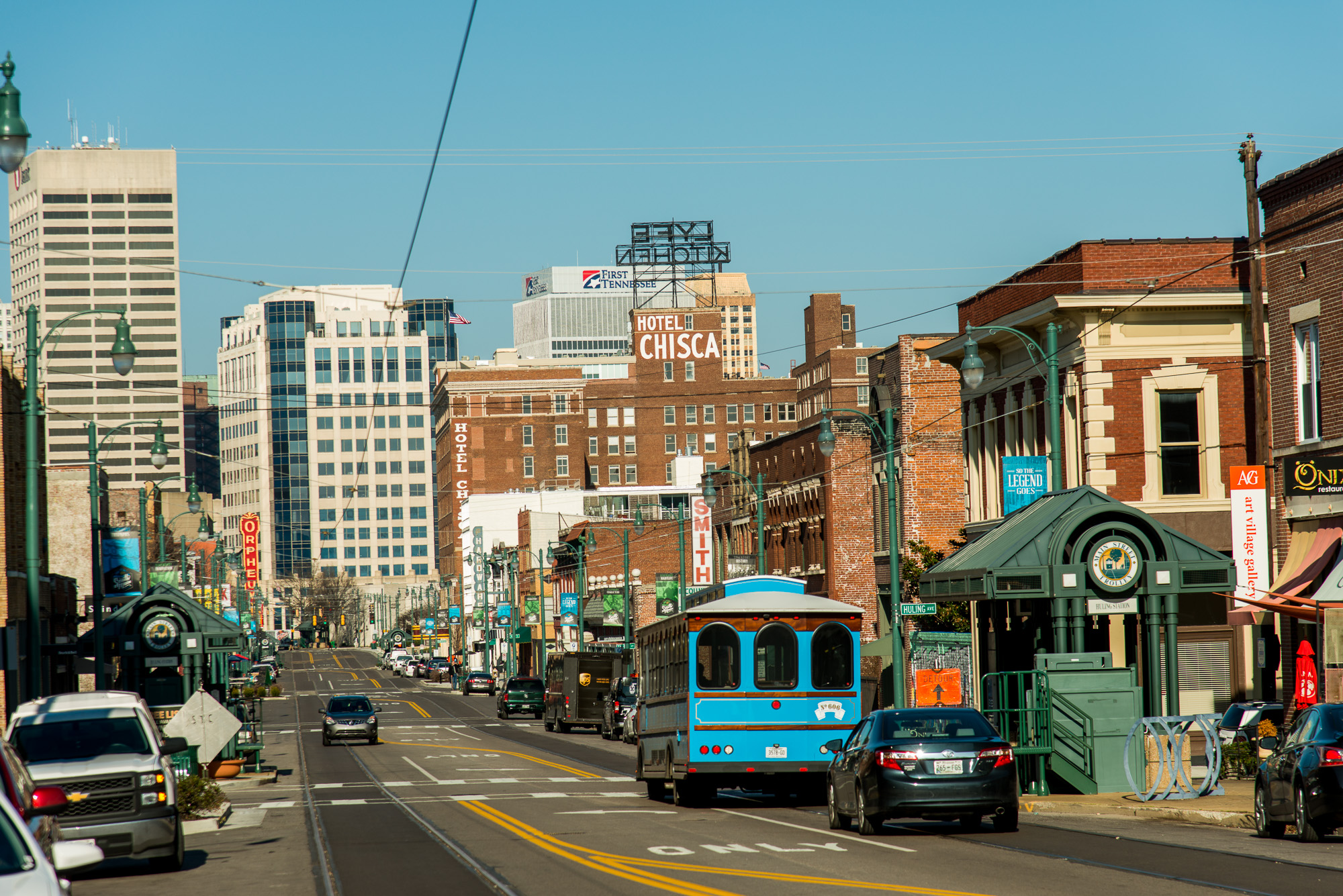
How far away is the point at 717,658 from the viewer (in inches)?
1025

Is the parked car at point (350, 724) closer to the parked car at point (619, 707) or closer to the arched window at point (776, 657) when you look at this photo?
the parked car at point (619, 707)

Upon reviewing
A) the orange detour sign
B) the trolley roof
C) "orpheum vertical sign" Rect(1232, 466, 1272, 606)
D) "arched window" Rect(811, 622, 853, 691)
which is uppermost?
"orpheum vertical sign" Rect(1232, 466, 1272, 606)

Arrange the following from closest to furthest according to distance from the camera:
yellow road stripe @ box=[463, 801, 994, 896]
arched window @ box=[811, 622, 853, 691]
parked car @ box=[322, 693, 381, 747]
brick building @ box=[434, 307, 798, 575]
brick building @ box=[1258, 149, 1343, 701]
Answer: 1. yellow road stripe @ box=[463, 801, 994, 896]
2. arched window @ box=[811, 622, 853, 691]
3. brick building @ box=[1258, 149, 1343, 701]
4. parked car @ box=[322, 693, 381, 747]
5. brick building @ box=[434, 307, 798, 575]

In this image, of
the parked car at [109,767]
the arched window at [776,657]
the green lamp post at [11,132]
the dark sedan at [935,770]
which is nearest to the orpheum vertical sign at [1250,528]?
the arched window at [776,657]

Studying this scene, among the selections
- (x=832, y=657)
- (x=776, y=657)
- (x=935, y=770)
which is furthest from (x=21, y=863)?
(x=832, y=657)

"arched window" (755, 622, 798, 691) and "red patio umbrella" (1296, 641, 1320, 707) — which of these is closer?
"arched window" (755, 622, 798, 691)

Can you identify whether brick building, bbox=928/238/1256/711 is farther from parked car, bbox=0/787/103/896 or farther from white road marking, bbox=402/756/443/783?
parked car, bbox=0/787/103/896

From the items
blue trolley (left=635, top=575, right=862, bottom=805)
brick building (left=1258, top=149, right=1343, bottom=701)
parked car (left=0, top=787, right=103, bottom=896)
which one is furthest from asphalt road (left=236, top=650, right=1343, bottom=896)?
brick building (left=1258, top=149, right=1343, bottom=701)

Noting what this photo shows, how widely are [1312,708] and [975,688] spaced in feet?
78.6

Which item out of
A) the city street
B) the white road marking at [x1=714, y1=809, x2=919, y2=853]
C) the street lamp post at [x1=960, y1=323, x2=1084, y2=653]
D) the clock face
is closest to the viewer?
the city street

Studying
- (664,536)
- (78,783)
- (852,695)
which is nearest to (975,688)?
(852,695)

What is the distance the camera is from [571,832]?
21.8 meters

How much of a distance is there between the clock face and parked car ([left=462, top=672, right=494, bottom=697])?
221ft

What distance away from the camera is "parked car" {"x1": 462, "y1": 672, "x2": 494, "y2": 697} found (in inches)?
4227
